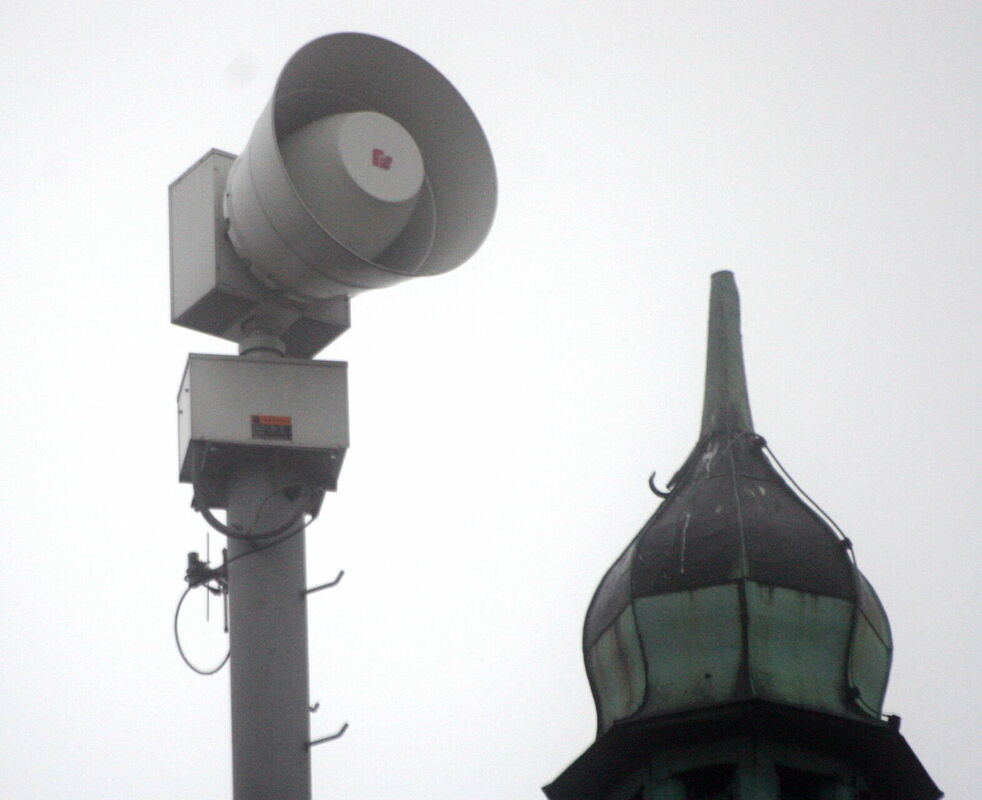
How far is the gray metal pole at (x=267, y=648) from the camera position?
12.4 m

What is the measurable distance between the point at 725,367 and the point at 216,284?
854 centimetres

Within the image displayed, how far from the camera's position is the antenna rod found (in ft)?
65.3

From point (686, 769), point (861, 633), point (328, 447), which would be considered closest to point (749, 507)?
point (861, 633)

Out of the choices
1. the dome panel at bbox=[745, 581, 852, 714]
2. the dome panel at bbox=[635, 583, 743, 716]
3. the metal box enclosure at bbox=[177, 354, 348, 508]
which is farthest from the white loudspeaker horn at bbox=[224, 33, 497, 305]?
the dome panel at bbox=[745, 581, 852, 714]

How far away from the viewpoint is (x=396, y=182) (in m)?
13.3

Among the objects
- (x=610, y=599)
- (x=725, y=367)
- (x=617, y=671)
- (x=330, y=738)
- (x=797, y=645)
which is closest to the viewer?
(x=330, y=738)

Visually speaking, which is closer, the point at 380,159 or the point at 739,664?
the point at 380,159

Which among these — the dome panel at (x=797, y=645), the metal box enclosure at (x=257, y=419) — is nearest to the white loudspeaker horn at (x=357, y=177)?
the metal box enclosure at (x=257, y=419)

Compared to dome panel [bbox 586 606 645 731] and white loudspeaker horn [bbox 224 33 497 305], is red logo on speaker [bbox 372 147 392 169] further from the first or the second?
dome panel [bbox 586 606 645 731]

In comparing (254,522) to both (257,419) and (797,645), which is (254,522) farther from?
(797,645)

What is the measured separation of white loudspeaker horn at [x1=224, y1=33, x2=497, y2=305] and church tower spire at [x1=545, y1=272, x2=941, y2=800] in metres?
4.79

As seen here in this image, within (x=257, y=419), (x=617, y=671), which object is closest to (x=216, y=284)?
(x=257, y=419)

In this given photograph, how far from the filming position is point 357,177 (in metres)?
13.1

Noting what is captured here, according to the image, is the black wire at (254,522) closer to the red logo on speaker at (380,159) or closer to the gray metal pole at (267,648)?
the gray metal pole at (267,648)
